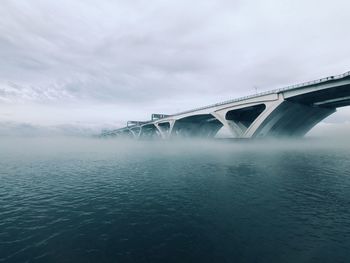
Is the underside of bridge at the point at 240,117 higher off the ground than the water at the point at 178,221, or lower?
higher

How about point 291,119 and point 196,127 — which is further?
point 196,127

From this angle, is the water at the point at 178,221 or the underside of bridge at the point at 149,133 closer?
the water at the point at 178,221

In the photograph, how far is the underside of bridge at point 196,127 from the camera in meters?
112

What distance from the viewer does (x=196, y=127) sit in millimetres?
120438

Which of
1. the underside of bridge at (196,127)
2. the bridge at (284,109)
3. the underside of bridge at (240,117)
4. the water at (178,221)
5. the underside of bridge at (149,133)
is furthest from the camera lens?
the underside of bridge at (149,133)

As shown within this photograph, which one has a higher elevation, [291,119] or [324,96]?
[324,96]

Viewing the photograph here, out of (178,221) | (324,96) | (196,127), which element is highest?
(324,96)

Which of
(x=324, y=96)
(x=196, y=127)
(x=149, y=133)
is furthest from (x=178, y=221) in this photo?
(x=149, y=133)

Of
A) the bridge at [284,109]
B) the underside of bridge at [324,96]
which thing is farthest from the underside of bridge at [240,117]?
the underside of bridge at [324,96]

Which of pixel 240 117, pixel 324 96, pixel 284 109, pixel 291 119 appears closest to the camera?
pixel 324 96

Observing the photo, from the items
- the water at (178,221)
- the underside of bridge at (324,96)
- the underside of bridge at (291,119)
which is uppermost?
the underside of bridge at (324,96)

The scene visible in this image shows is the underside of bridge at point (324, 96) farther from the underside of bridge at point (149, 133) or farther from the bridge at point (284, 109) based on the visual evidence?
the underside of bridge at point (149, 133)

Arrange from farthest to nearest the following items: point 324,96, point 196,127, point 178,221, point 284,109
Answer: point 196,127, point 284,109, point 324,96, point 178,221

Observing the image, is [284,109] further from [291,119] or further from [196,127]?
[196,127]
